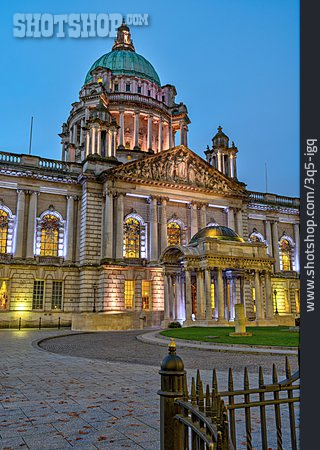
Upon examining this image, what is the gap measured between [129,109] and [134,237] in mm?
24248

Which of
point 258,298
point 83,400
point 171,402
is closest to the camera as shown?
point 171,402

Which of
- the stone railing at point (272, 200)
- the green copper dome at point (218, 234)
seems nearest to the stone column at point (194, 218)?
the green copper dome at point (218, 234)

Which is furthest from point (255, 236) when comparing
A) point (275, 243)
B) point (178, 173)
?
point (178, 173)

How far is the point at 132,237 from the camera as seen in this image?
4584cm

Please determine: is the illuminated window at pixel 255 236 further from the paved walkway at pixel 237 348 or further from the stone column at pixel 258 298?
the paved walkway at pixel 237 348

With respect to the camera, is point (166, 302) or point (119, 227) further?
point (119, 227)

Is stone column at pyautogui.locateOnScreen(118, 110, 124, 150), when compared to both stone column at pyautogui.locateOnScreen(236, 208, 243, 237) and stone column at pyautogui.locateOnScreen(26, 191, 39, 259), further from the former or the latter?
stone column at pyautogui.locateOnScreen(236, 208, 243, 237)

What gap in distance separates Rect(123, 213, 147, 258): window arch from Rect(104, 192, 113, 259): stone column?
256cm

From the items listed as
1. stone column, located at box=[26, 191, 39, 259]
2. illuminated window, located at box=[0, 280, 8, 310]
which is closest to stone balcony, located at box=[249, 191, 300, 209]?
stone column, located at box=[26, 191, 39, 259]

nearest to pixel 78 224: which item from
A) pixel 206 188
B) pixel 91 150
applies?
pixel 91 150

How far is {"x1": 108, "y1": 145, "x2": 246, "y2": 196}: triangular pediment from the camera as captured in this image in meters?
45.5

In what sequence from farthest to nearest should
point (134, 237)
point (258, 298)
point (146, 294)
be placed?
point (134, 237) < point (146, 294) < point (258, 298)

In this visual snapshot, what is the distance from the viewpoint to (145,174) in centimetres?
4641

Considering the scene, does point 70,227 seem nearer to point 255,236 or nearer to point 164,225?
point 164,225
